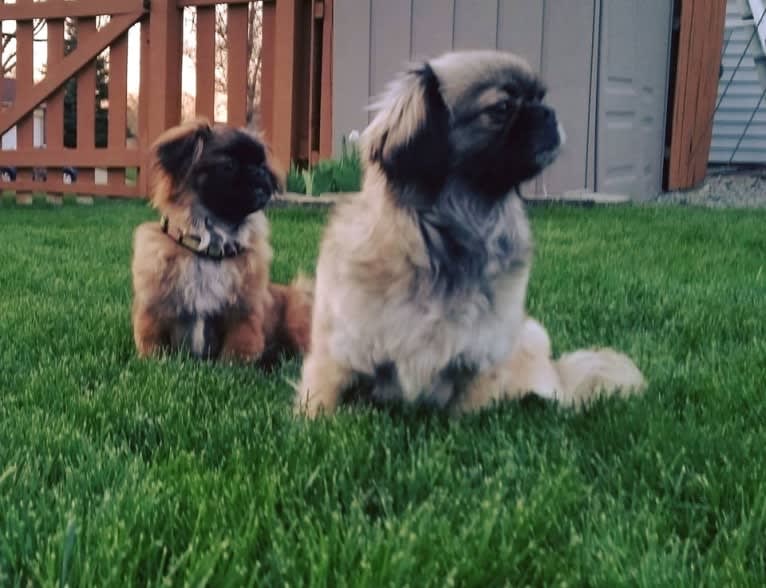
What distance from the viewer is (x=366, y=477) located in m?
1.87

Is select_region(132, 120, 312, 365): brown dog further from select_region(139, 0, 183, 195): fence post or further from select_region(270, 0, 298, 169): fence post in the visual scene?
select_region(139, 0, 183, 195): fence post

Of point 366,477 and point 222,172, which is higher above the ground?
point 222,172

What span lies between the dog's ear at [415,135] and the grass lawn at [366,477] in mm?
619

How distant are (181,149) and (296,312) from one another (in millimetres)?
766

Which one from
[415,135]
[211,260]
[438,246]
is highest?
[415,135]

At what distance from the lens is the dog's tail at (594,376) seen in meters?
2.53

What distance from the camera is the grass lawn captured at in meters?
1.42

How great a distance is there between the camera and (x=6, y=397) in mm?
2412

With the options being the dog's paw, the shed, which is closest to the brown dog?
the dog's paw

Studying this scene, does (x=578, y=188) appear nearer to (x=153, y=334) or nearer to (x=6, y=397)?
(x=153, y=334)

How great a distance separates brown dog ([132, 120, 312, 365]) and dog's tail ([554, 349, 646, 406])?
115 cm

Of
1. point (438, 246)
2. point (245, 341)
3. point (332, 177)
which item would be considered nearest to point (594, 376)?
point (438, 246)

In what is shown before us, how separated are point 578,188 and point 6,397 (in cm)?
565

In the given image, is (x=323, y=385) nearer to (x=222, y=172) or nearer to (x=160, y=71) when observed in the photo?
(x=222, y=172)
